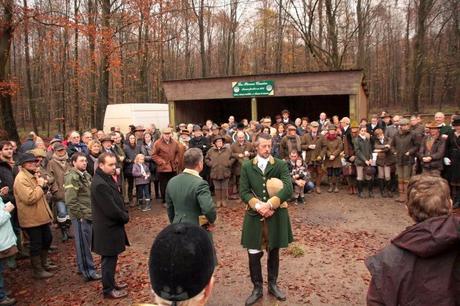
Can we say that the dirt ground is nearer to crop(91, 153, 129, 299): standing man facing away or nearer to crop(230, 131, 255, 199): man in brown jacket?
crop(91, 153, 129, 299): standing man facing away

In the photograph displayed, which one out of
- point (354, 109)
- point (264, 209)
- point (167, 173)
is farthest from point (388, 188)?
point (264, 209)

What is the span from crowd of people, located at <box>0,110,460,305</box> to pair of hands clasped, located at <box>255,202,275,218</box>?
0.04 ft

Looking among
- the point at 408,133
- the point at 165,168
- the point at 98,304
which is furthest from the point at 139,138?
the point at 408,133

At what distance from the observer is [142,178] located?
9.27 metres

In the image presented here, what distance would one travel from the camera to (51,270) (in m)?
6.01

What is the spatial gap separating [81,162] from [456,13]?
2792 cm

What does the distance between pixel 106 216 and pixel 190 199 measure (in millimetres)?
1249

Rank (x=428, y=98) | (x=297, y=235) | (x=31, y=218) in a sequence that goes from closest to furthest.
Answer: (x=31, y=218) → (x=297, y=235) → (x=428, y=98)

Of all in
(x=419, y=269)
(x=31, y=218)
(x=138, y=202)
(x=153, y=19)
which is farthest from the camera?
(x=153, y=19)

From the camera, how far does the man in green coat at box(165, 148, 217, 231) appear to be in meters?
4.14

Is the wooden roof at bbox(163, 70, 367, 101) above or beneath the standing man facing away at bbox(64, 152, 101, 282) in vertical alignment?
above

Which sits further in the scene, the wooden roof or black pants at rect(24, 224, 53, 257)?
the wooden roof

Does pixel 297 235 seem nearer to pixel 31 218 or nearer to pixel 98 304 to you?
pixel 98 304

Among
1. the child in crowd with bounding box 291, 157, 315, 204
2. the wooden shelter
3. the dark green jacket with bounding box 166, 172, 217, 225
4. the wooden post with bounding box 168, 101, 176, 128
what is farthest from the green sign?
the dark green jacket with bounding box 166, 172, 217, 225
